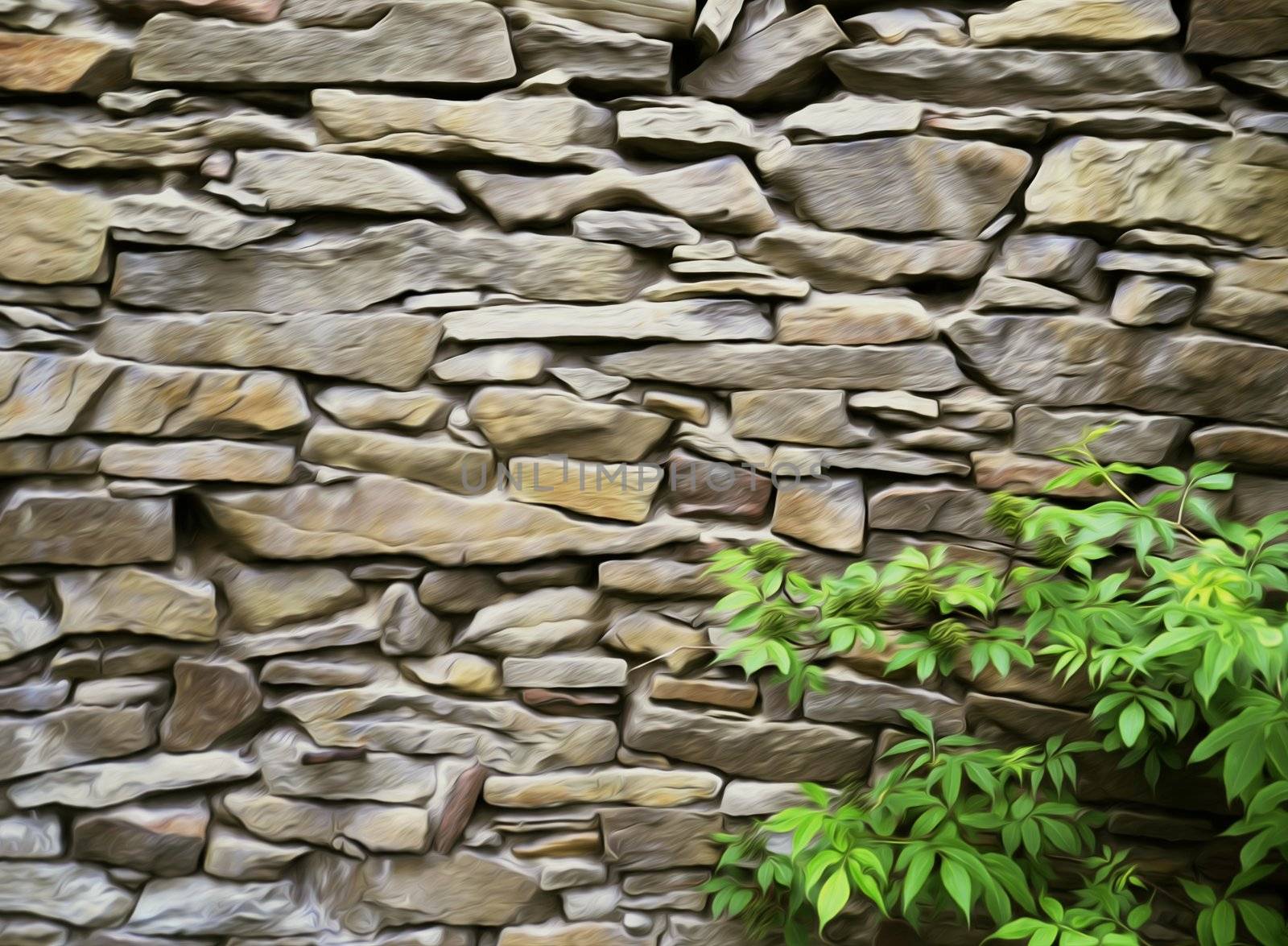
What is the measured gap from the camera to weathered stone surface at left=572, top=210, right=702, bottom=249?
1153 millimetres

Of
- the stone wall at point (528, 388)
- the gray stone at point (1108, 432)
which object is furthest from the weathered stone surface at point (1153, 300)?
the gray stone at point (1108, 432)

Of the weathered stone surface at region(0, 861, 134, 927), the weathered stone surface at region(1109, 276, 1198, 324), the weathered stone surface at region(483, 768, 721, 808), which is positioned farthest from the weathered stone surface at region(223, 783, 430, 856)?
the weathered stone surface at region(1109, 276, 1198, 324)

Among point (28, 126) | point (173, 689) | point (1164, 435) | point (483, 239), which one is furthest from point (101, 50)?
point (1164, 435)

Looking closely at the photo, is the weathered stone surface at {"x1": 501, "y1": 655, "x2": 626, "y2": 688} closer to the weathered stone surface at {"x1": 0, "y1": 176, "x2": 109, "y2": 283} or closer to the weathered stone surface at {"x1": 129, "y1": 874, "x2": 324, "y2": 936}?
the weathered stone surface at {"x1": 129, "y1": 874, "x2": 324, "y2": 936}

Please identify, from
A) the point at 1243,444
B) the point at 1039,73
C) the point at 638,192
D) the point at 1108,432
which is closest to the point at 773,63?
the point at 638,192

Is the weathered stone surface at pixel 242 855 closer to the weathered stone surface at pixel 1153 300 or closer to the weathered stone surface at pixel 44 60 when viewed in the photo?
the weathered stone surface at pixel 44 60

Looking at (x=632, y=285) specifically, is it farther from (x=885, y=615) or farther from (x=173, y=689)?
(x=173, y=689)

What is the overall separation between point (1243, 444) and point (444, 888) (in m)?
1.28

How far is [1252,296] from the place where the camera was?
1141 mm

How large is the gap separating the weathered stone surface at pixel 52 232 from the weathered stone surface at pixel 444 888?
36.7 inches

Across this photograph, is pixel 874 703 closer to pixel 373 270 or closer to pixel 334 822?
pixel 334 822

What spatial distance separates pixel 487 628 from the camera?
1198mm

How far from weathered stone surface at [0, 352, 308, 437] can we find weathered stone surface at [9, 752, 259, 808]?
1.54 ft

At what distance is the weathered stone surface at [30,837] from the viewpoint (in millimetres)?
1204
